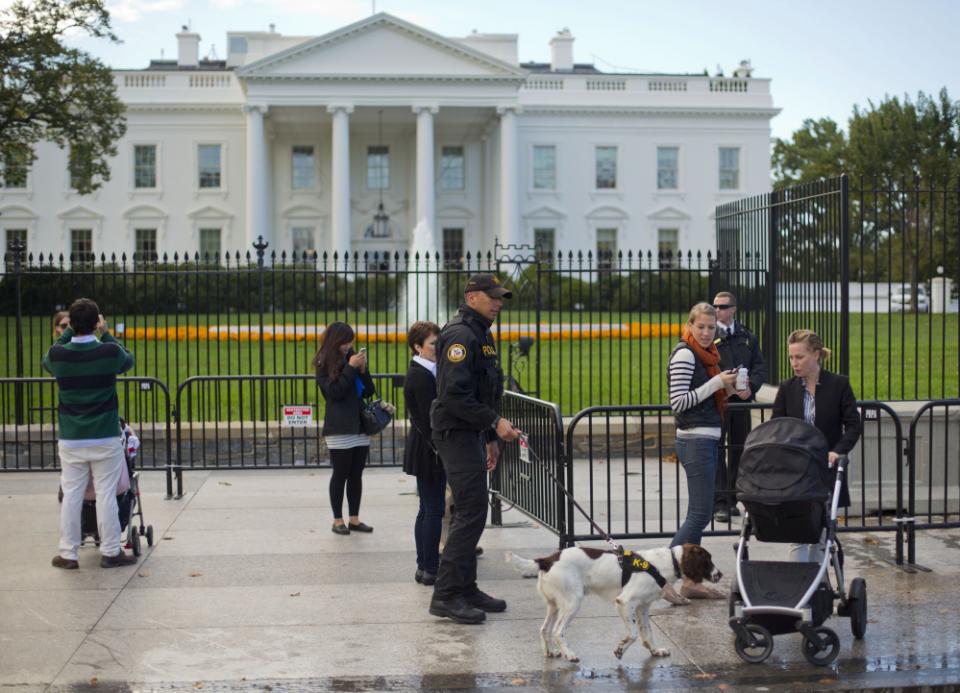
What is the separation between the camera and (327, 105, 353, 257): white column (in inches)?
2159

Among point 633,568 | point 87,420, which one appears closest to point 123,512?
point 87,420

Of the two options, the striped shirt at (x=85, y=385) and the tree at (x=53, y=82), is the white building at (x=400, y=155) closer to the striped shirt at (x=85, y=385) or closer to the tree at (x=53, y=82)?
the tree at (x=53, y=82)

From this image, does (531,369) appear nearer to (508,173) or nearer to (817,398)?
(817,398)

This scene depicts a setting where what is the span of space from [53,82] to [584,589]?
25339 mm

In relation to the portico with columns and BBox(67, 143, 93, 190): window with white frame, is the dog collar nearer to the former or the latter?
BBox(67, 143, 93, 190): window with white frame

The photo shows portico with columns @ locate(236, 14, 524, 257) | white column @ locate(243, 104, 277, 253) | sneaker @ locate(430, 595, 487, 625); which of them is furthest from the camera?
white column @ locate(243, 104, 277, 253)

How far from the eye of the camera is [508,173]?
5584 centimetres

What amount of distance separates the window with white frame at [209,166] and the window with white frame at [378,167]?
752 cm

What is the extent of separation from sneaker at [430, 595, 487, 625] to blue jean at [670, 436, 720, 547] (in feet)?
4.68

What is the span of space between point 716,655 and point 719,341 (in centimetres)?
375

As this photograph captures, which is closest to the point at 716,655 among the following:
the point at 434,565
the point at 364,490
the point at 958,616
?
the point at 958,616

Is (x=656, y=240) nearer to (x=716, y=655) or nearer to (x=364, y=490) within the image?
(x=364, y=490)

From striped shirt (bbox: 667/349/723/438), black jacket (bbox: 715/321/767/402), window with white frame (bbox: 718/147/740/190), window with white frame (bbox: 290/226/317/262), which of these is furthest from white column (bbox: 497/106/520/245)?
striped shirt (bbox: 667/349/723/438)

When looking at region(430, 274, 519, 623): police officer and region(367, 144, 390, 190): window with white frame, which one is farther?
region(367, 144, 390, 190): window with white frame
